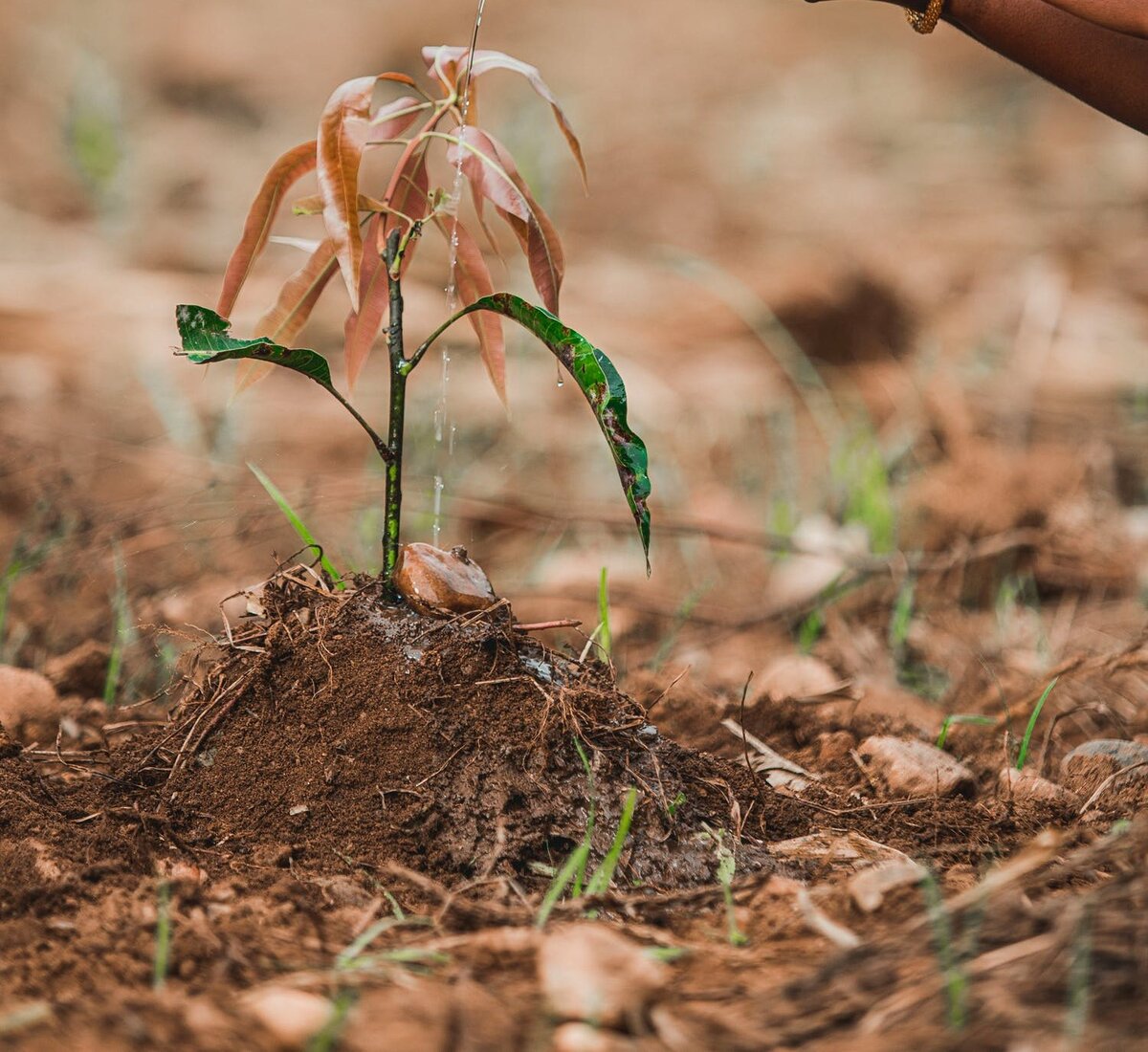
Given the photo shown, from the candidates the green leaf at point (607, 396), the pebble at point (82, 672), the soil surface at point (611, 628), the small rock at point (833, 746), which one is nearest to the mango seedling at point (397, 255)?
the green leaf at point (607, 396)

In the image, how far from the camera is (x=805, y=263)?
4934mm

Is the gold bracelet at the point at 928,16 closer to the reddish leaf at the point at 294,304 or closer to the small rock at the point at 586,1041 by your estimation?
the reddish leaf at the point at 294,304

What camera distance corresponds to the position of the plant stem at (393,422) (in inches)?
61.1

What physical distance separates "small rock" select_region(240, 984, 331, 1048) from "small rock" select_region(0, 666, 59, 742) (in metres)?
1.04

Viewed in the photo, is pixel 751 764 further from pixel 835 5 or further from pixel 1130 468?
pixel 835 5

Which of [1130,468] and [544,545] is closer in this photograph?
[544,545]

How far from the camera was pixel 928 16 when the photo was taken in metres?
1.72

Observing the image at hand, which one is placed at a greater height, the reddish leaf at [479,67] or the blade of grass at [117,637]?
the reddish leaf at [479,67]

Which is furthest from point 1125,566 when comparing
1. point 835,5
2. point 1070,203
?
point 835,5

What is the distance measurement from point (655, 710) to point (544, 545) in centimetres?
121

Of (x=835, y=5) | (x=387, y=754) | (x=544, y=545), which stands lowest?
(x=544, y=545)

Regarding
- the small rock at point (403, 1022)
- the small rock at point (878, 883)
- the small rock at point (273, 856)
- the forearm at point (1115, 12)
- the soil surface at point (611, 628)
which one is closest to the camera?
the small rock at point (403, 1022)

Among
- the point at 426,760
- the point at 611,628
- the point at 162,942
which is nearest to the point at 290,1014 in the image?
the point at 162,942

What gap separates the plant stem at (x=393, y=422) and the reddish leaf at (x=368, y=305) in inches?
2.6
